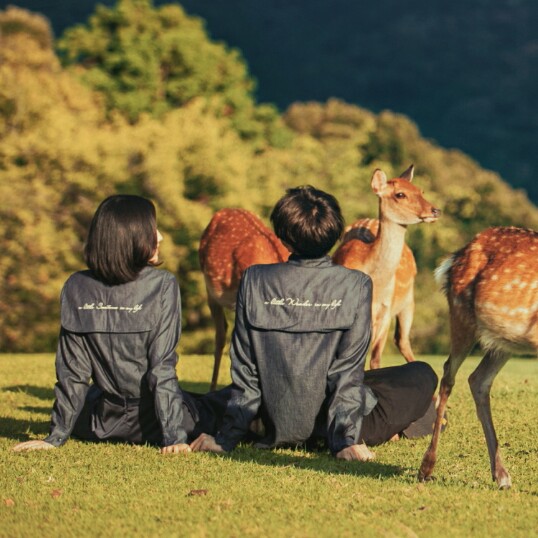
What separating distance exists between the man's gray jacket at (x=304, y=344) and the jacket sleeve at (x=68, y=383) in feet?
2.60

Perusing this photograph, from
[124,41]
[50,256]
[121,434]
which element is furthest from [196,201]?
[121,434]

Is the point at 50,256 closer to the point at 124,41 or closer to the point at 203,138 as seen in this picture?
the point at 203,138

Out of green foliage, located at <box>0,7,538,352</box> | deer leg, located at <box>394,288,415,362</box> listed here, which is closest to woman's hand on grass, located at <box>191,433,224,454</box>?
deer leg, located at <box>394,288,415,362</box>

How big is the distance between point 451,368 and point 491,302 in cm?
39

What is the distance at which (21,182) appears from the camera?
78.6 feet

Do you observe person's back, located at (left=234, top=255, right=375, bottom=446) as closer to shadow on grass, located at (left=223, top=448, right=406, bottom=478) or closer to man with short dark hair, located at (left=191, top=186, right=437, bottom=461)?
man with short dark hair, located at (left=191, top=186, right=437, bottom=461)

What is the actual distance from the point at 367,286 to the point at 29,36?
31618 mm

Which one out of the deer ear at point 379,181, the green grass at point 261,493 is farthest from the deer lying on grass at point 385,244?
the green grass at point 261,493

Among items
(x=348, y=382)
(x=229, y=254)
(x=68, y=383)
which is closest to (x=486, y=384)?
(x=348, y=382)

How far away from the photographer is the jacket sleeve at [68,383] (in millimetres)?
4855

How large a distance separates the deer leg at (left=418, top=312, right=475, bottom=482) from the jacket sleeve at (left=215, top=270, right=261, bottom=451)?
91 centimetres

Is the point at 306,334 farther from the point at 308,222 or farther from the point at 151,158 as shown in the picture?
the point at 151,158

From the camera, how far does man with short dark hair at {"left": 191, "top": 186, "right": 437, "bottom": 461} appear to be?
4.64 metres

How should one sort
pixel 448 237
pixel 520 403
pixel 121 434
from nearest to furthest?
pixel 121 434, pixel 520 403, pixel 448 237
